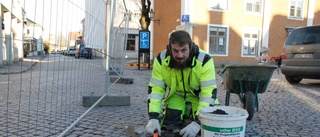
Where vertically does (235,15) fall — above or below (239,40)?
above

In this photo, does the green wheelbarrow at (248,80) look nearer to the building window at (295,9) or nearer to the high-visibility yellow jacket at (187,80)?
the high-visibility yellow jacket at (187,80)

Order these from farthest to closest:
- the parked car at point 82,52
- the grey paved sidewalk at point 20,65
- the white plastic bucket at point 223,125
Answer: the parked car at point 82,52 → the grey paved sidewalk at point 20,65 → the white plastic bucket at point 223,125

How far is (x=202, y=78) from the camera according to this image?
296 cm

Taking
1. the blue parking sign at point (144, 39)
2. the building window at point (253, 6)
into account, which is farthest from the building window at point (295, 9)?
the blue parking sign at point (144, 39)

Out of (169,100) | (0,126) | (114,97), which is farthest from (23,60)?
(114,97)

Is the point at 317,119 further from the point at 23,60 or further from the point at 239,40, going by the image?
the point at 239,40

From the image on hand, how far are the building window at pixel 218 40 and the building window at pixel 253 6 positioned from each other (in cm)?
290

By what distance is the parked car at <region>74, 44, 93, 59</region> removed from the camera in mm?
4233

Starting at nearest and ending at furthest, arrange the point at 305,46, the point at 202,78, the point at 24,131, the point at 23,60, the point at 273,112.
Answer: the point at 23,60, the point at 202,78, the point at 24,131, the point at 273,112, the point at 305,46

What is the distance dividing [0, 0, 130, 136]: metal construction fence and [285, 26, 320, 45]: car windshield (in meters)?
6.29

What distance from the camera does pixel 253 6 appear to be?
2227 centimetres

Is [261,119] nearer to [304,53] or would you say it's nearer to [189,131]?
[189,131]

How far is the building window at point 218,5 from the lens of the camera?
20.4m

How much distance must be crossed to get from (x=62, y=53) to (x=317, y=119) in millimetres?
4414
